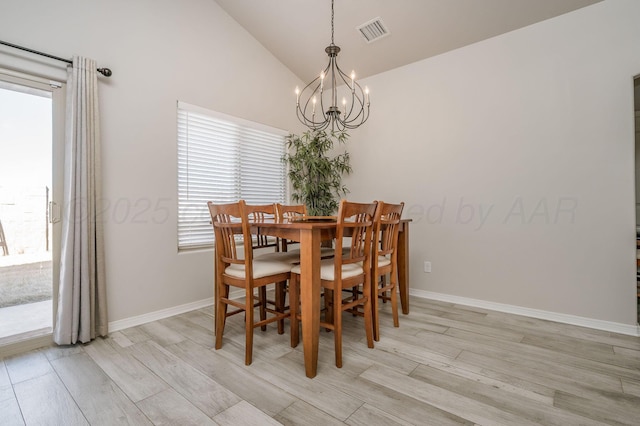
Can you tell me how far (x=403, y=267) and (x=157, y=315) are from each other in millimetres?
2288

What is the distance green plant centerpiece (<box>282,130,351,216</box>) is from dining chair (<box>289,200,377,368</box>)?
1.91 metres

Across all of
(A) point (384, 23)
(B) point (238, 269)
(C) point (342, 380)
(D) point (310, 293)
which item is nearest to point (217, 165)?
(B) point (238, 269)

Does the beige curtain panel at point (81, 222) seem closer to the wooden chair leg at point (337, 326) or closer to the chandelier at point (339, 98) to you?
the wooden chair leg at point (337, 326)

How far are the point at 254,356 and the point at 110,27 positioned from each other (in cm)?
280

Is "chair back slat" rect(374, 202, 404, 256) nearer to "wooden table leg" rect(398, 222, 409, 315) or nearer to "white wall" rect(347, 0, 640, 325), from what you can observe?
"wooden table leg" rect(398, 222, 409, 315)

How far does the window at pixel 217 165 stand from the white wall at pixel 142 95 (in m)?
0.13

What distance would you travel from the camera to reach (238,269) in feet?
6.98

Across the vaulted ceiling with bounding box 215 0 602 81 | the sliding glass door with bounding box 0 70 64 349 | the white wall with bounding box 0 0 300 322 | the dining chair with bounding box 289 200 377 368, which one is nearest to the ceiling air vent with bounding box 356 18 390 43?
the vaulted ceiling with bounding box 215 0 602 81

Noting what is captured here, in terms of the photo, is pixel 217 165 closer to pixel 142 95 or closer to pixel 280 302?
pixel 142 95

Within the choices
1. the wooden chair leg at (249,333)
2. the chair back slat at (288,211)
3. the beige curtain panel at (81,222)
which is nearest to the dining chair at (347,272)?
the wooden chair leg at (249,333)

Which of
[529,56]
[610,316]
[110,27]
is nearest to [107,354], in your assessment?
[110,27]

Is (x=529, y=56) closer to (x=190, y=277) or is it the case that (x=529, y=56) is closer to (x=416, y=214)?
(x=416, y=214)

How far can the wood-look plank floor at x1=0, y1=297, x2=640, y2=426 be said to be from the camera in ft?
4.81

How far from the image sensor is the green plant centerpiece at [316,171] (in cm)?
397
